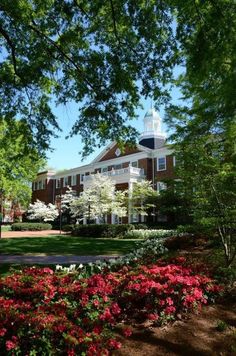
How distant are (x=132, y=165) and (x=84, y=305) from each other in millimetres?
37270

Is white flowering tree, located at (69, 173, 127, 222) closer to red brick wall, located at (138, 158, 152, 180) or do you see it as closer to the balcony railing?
the balcony railing

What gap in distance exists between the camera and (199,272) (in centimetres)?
760

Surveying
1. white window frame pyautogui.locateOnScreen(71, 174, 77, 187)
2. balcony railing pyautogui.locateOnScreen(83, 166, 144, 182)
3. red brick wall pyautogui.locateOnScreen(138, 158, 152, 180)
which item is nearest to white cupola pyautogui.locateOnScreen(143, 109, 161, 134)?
red brick wall pyautogui.locateOnScreen(138, 158, 152, 180)

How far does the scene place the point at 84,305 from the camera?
17.5ft

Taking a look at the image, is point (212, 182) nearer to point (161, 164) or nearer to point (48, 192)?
point (161, 164)

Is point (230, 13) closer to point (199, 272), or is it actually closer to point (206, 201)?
point (206, 201)

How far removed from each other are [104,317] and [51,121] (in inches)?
315

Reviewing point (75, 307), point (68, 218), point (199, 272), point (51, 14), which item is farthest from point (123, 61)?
point (68, 218)

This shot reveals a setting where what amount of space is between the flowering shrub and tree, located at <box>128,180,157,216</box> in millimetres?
26078

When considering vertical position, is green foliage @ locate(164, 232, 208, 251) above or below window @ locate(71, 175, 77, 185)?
below

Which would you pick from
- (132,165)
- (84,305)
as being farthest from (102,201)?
(84,305)

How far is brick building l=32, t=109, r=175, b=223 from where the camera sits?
39.0 metres

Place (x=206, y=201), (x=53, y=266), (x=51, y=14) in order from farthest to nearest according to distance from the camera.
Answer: (x=53, y=266) → (x=51, y=14) → (x=206, y=201)

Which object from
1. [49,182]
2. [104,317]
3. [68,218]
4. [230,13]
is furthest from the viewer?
[49,182]
